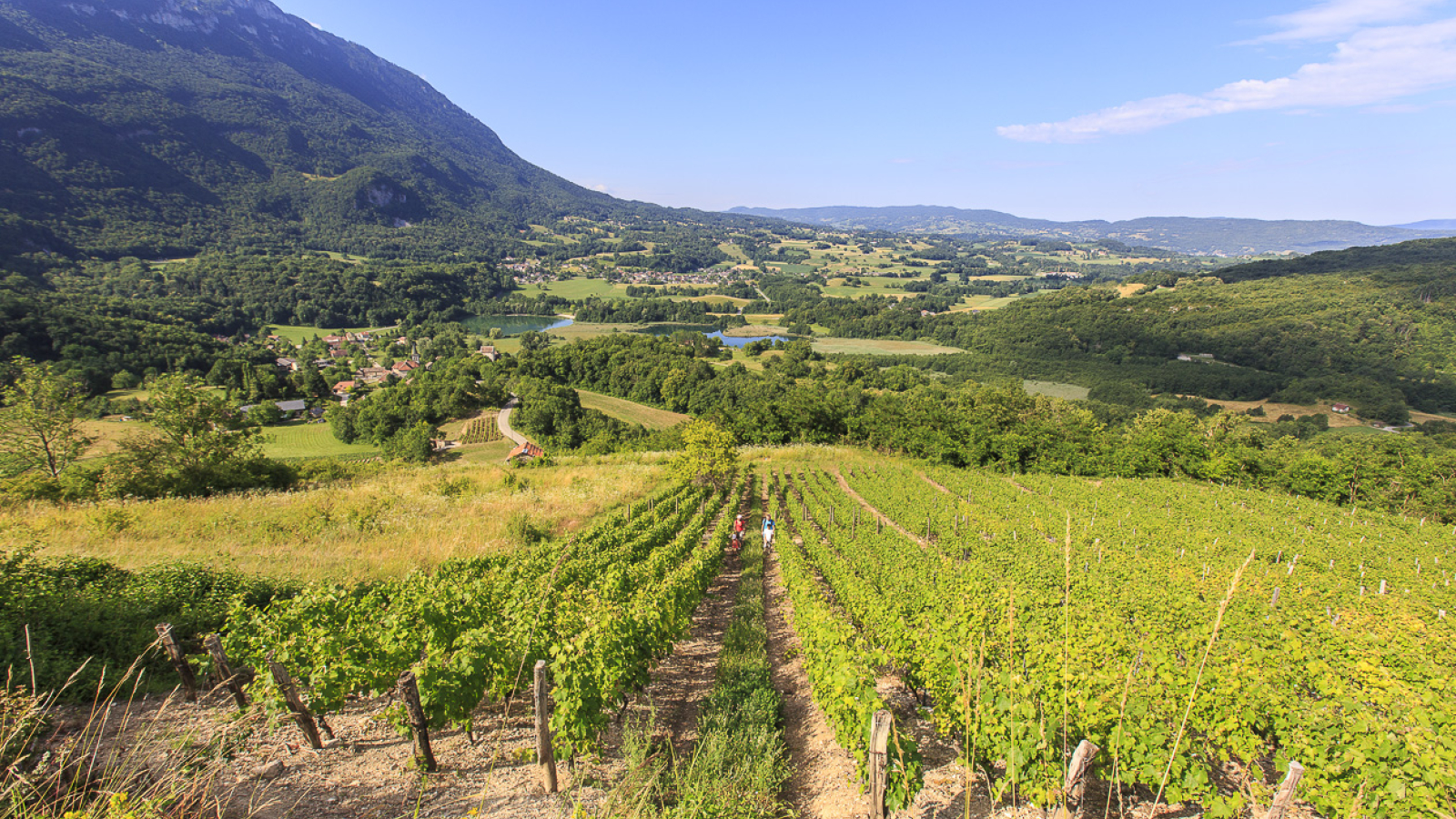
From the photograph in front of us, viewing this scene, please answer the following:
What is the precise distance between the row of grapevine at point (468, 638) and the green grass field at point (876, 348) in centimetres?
9114

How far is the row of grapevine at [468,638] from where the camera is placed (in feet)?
17.5

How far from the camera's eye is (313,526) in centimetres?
1308

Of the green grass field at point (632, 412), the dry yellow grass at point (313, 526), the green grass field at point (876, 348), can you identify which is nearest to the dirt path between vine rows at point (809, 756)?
the dry yellow grass at point (313, 526)

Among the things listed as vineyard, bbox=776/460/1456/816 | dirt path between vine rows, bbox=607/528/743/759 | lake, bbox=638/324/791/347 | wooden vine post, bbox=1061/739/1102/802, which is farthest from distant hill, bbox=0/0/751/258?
wooden vine post, bbox=1061/739/1102/802

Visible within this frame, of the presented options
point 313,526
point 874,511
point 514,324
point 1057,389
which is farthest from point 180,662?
point 514,324

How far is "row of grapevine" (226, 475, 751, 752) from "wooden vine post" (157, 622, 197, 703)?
0.37 metres

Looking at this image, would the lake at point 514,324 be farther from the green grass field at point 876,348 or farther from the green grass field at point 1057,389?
the green grass field at point 1057,389

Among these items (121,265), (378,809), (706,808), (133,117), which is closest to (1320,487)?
(706,808)

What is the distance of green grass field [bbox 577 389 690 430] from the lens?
62.2m

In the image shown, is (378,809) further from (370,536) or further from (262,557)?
(370,536)

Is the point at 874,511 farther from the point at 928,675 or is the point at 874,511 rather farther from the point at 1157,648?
the point at 928,675

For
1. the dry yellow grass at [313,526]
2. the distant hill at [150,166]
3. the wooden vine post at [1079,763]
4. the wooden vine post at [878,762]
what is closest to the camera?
the wooden vine post at [1079,763]

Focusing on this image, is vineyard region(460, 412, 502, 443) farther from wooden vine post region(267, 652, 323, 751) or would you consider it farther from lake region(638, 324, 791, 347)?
lake region(638, 324, 791, 347)

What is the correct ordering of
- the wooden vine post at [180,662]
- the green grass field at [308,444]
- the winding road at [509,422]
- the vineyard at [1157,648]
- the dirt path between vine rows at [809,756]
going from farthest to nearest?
the winding road at [509,422], the green grass field at [308,444], the dirt path between vine rows at [809,756], the wooden vine post at [180,662], the vineyard at [1157,648]
